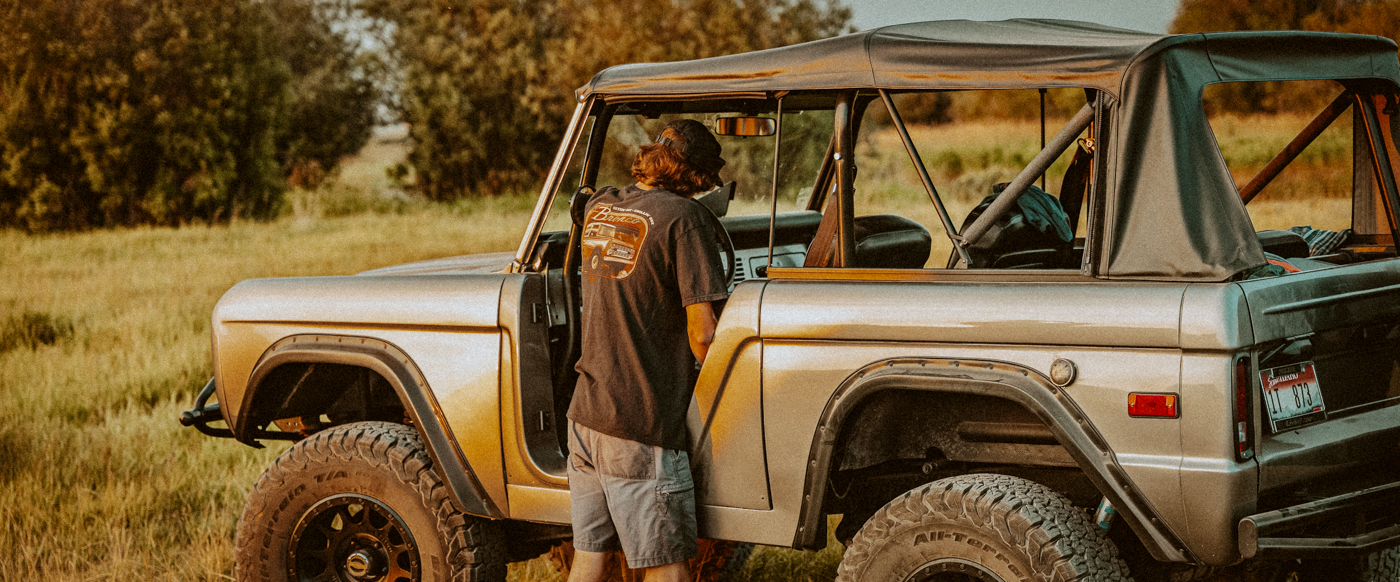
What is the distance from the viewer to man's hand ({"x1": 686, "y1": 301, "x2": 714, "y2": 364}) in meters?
3.55

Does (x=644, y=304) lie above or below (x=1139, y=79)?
below

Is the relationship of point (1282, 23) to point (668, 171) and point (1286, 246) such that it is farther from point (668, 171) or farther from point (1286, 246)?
point (668, 171)

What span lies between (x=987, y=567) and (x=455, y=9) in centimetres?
4242

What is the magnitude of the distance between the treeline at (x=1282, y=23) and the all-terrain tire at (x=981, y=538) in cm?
1588

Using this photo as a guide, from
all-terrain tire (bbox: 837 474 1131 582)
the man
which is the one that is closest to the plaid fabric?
all-terrain tire (bbox: 837 474 1131 582)

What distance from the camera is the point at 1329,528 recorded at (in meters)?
3.36

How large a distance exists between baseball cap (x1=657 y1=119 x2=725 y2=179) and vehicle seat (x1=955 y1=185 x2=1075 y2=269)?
0.79 metres

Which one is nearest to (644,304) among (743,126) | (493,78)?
(743,126)

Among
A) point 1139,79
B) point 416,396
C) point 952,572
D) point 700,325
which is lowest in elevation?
point 952,572

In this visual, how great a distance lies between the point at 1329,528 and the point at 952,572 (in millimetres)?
1000

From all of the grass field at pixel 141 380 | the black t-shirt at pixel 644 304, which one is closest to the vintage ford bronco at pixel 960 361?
the black t-shirt at pixel 644 304

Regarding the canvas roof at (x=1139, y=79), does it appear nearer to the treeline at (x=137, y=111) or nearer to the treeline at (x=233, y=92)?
the treeline at (x=137, y=111)

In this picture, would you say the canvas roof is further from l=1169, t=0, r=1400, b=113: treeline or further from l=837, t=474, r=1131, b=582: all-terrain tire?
l=1169, t=0, r=1400, b=113: treeline

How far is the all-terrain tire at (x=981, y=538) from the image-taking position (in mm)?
3197
